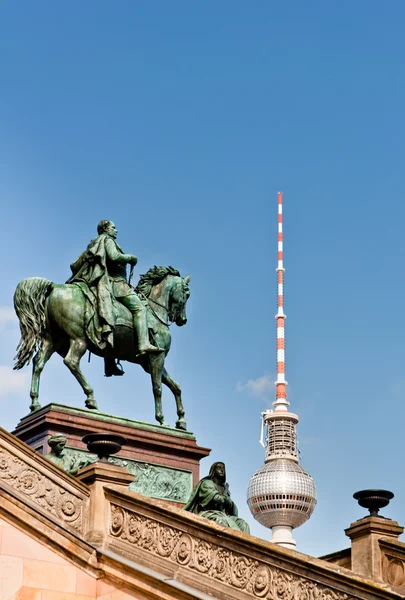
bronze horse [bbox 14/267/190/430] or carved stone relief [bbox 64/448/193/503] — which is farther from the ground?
bronze horse [bbox 14/267/190/430]

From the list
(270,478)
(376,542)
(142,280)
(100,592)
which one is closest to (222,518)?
(376,542)

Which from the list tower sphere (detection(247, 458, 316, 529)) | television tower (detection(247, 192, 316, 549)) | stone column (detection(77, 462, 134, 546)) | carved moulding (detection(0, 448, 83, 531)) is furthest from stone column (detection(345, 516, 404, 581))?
tower sphere (detection(247, 458, 316, 529))

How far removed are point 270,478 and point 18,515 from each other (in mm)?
173903

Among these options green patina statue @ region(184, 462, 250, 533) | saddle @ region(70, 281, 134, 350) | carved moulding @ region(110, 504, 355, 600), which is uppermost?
saddle @ region(70, 281, 134, 350)

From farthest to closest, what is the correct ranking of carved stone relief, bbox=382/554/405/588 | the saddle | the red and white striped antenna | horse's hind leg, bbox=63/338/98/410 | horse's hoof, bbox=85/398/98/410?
the red and white striped antenna
the saddle
horse's hind leg, bbox=63/338/98/410
horse's hoof, bbox=85/398/98/410
carved stone relief, bbox=382/554/405/588

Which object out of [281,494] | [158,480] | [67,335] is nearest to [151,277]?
[67,335]

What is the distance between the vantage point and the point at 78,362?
2381 cm

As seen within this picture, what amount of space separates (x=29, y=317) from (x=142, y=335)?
221 centimetres

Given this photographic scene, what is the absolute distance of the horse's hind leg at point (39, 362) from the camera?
23.7m

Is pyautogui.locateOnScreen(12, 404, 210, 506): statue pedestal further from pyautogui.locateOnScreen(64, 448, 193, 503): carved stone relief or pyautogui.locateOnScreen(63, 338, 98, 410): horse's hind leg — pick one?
pyautogui.locateOnScreen(63, 338, 98, 410): horse's hind leg

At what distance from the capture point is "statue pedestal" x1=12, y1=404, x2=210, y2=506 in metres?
22.4

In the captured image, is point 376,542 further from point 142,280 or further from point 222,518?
point 142,280

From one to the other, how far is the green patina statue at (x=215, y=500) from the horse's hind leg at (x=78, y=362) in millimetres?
3466

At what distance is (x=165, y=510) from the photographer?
17656mm
